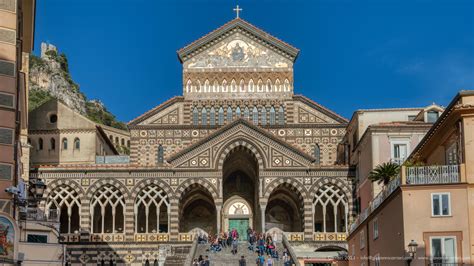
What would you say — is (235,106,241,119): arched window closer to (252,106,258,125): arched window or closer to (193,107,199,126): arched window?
(252,106,258,125): arched window

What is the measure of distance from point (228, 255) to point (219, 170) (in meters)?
9.56

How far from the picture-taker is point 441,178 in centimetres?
3712

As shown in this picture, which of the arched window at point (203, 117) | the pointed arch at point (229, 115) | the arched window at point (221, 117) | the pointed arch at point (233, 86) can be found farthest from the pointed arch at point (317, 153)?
the arched window at point (203, 117)

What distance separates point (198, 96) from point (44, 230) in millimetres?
28988

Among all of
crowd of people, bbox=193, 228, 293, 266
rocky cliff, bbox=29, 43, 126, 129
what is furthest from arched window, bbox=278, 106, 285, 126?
rocky cliff, bbox=29, 43, 126, 129

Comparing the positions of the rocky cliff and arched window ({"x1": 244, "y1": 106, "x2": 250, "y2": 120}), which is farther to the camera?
the rocky cliff

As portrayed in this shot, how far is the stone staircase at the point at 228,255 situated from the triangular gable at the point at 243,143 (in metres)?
7.52

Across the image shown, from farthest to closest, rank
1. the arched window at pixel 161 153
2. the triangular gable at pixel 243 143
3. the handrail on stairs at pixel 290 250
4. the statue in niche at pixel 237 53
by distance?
the statue in niche at pixel 237 53, the arched window at pixel 161 153, the triangular gable at pixel 243 143, the handrail on stairs at pixel 290 250

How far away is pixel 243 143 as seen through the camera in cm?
6688

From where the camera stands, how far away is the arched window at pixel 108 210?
6625 cm

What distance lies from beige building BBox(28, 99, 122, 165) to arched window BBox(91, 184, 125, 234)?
5.34 m

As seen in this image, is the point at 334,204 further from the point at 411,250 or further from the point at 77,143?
the point at 411,250

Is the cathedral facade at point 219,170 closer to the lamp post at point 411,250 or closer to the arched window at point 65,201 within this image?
the arched window at point 65,201

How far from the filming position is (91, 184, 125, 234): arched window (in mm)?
66250
